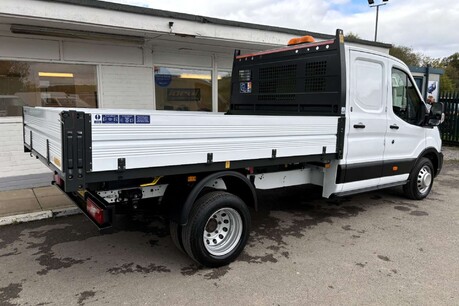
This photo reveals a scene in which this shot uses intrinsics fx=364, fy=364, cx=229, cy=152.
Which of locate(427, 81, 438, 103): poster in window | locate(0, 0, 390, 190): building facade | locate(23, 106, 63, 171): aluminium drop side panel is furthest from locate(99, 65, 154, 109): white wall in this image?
locate(427, 81, 438, 103): poster in window

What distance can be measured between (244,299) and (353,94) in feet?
10.2

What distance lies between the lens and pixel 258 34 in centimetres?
811

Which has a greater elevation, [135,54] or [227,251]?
[135,54]

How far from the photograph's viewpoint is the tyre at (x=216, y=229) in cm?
362

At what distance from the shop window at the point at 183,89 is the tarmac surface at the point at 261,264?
3852 millimetres

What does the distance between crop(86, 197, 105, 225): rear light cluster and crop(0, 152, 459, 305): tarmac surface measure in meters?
0.67

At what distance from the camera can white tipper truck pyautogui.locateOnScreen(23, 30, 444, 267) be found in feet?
9.90

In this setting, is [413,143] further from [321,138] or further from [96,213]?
[96,213]

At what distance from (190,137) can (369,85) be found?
3112 millimetres

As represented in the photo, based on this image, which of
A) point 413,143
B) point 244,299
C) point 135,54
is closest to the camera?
point 244,299

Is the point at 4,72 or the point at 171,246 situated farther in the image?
the point at 4,72

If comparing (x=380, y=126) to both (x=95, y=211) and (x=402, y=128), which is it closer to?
(x=402, y=128)

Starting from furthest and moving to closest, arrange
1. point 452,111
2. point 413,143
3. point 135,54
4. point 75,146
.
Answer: point 452,111 → point 135,54 → point 413,143 → point 75,146

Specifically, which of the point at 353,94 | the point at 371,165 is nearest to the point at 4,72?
the point at 353,94
